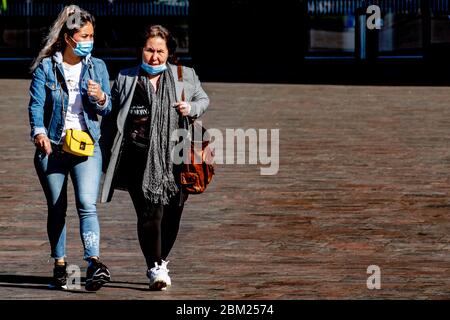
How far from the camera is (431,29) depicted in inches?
1077

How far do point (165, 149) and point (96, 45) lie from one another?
20521 mm

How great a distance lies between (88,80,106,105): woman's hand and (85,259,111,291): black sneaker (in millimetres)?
967

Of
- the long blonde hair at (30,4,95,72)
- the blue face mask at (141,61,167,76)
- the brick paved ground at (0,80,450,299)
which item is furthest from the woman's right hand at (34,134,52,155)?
the brick paved ground at (0,80,450,299)

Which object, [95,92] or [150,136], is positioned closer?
[95,92]

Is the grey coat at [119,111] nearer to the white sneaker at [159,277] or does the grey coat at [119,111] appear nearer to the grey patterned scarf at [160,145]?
the grey patterned scarf at [160,145]

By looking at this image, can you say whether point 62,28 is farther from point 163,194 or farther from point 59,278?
point 59,278

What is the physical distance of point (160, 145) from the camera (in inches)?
315

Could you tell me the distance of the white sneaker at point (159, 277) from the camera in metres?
7.98

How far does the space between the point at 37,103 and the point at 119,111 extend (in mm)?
489

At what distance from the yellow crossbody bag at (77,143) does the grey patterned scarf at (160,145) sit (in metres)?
0.36

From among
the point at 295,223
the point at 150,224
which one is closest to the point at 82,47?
the point at 150,224

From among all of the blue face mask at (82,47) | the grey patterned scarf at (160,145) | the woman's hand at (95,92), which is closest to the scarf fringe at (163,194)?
the grey patterned scarf at (160,145)

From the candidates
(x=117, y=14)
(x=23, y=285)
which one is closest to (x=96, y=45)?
(x=117, y=14)
